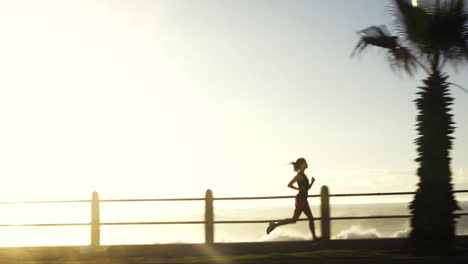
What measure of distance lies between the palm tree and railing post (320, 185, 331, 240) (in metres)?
2.88

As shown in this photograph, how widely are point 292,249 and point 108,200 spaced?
15.7ft

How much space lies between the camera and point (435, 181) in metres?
12.9

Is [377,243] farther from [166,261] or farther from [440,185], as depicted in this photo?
[166,261]

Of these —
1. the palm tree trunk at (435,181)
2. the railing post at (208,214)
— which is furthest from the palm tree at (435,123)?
the railing post at (208,214)

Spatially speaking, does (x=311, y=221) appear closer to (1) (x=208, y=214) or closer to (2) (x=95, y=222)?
(1) (x=208, y=214)

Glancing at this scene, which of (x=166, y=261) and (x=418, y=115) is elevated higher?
(x=418, y=115)

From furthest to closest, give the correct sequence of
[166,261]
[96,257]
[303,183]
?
[303,183] → [96,257] → [166,261]

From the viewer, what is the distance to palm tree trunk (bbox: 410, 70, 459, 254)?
42.3ft

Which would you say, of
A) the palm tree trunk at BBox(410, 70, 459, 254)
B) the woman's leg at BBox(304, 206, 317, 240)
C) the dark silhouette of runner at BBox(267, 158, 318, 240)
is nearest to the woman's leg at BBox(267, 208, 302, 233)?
the dark silhouette of runner at BBox(267, 158, 318, 240)

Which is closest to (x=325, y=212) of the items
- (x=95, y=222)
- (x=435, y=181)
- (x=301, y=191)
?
(x=301, y=191)

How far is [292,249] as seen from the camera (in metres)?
14.0

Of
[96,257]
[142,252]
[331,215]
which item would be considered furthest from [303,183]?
[96,257]

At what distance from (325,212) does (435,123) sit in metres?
3.99

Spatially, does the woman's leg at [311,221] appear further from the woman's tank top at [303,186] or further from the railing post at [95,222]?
the railing post at [95,222]
